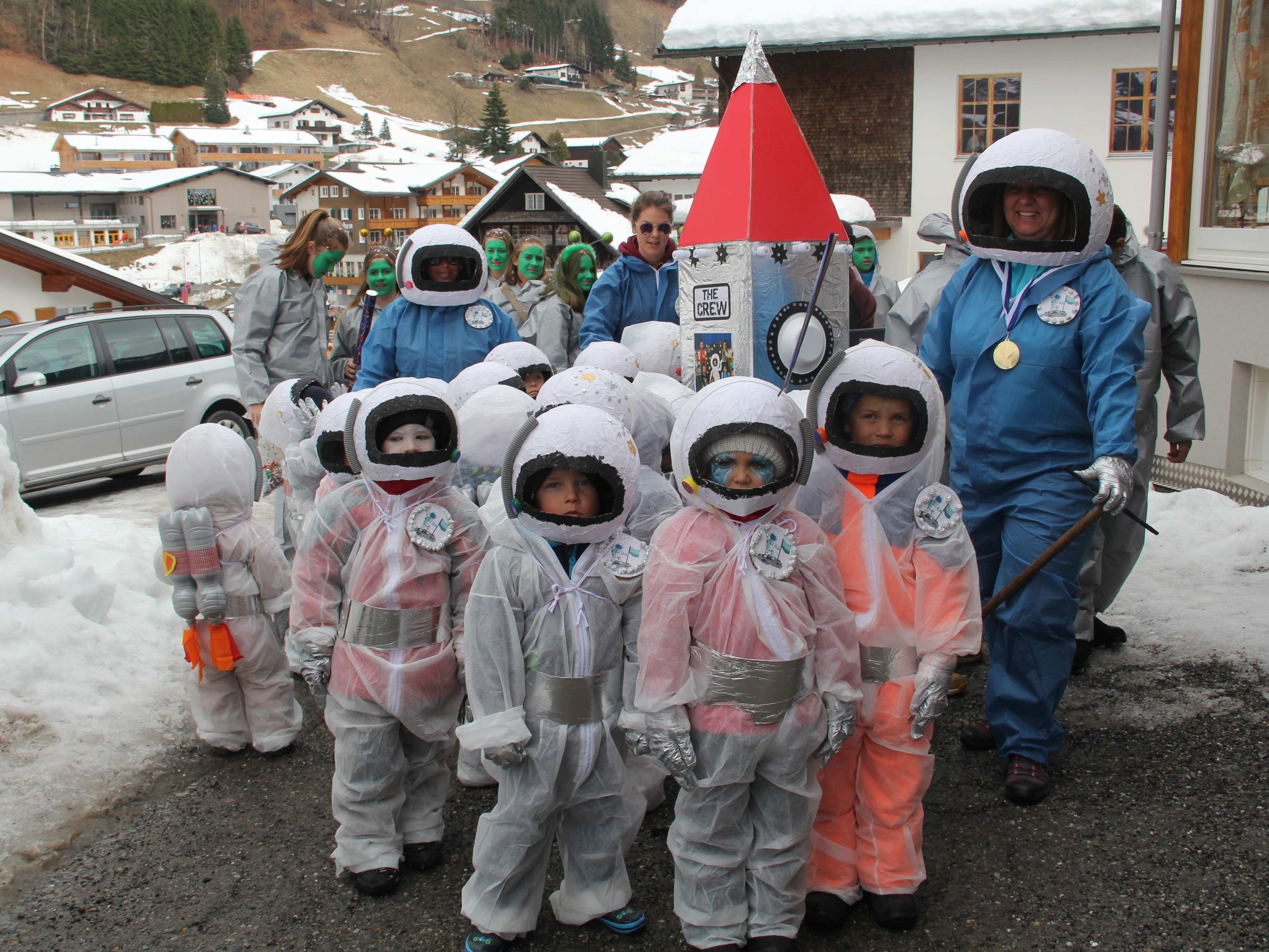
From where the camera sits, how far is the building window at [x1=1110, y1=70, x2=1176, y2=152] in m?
18.4

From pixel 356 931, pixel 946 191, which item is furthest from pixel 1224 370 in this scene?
pixel 946 191

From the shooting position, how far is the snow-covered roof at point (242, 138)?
315 ft

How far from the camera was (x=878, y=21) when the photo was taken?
18.0 m

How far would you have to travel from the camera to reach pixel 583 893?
2996 mm

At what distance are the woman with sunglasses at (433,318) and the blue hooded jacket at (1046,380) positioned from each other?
2157 millimetres

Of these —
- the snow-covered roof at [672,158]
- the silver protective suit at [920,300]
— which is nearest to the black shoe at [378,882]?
the silver protective suit at [920,300]

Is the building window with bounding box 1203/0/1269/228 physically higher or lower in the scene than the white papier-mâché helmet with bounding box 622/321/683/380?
higher

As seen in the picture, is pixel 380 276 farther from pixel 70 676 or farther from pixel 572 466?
pixel 572 466

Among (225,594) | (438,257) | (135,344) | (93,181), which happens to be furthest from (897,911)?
(93,181)

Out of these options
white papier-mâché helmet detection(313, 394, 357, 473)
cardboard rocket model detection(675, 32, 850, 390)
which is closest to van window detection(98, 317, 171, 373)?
white papier-mâché helmet detection(313, 394, 357, 473)

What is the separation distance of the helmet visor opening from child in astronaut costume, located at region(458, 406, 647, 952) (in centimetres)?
60

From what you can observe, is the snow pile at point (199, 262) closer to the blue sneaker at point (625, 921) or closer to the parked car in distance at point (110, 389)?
the parked car in distance at point (110, 389)

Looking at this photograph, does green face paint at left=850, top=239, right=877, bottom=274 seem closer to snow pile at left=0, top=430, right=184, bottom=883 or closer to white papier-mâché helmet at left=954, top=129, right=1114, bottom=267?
white papier-mâché helmet at left=954, top=129, right=1114, bottom=267

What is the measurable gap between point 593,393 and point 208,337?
8594 millimetres
